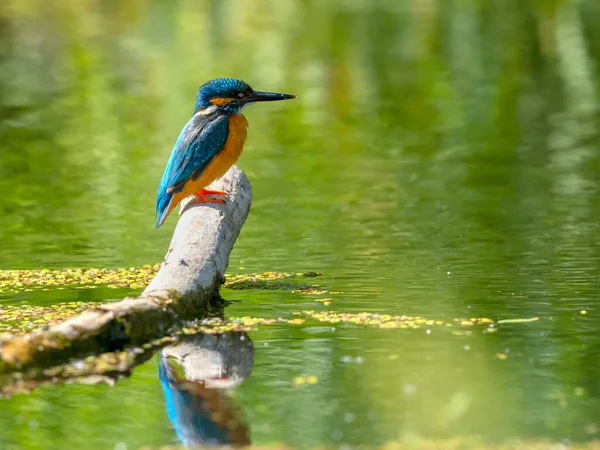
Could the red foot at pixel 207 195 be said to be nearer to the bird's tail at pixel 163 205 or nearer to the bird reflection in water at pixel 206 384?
the bird's tail at pixel 163 205

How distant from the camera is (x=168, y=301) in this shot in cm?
597

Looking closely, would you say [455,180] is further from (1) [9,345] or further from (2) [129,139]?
(1) [9,345]

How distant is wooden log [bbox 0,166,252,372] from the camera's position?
528cm

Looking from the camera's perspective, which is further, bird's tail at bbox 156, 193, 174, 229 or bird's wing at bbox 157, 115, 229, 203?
bird's tail at bbox 156, 193, 174, 229

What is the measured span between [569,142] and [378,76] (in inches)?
243

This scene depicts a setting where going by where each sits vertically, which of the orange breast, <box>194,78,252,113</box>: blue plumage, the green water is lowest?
the green water

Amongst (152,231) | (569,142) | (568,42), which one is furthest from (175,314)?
(568,42)

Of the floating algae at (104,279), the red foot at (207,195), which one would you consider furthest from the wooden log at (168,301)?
the floating algae at (104,279)

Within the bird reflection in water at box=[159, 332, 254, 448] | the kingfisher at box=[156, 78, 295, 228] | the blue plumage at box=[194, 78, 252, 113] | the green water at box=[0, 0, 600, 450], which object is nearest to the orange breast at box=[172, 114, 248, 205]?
the kingfisher at box=[156, 78, 295, 228]

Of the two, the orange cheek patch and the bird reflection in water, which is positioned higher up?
the orange cheek patch

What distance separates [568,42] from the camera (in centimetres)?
2045

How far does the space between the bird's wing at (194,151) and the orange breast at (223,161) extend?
0.03m

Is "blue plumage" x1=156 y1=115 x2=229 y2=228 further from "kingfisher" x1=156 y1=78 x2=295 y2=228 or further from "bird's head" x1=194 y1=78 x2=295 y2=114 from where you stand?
"bird's head" x1=194 y1=78 x2=295 y2=114

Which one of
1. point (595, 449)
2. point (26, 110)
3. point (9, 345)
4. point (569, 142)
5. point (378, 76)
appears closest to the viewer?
point (595, 449)
